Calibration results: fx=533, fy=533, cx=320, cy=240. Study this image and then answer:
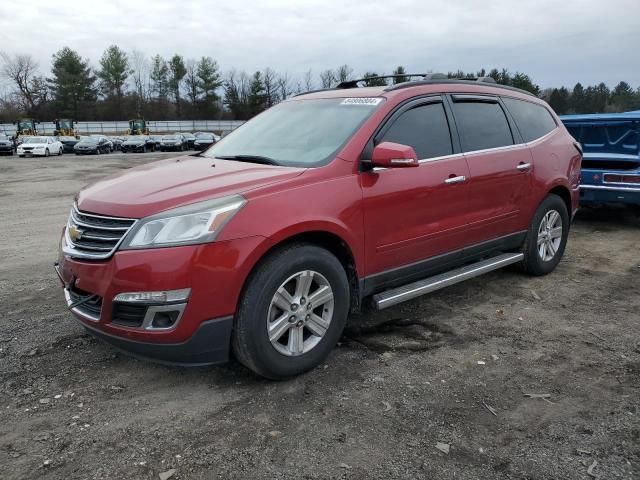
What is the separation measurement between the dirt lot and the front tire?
19cm

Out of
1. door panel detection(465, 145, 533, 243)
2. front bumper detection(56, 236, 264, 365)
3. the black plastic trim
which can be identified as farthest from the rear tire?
the black plastic trim

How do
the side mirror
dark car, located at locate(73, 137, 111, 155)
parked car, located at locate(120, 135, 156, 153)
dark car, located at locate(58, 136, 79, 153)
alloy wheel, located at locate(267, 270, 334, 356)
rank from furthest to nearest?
1. parked car, located at locate(120, 135, 156, 153)
2. dark car, located at locate(58, 136, 79, 153)
3. dark car, located at locate(73, 137, 111, 155)
4. the side mirror
5. alloy wheel, located at locate(267, 270, 334, 356)

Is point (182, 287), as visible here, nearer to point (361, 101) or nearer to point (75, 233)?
point (75, 233)

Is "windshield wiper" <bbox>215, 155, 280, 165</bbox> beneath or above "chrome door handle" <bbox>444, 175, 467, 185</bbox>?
above

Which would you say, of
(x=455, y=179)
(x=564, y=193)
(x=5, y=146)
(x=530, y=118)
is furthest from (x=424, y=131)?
(x=5, y=146)

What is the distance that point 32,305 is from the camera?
4707mm

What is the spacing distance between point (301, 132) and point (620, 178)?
213 inches

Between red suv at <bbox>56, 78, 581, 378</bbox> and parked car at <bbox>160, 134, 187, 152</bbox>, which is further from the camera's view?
parked car at <bbox>160, 134, 187, 152</bbox>

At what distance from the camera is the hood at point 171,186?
3084mm

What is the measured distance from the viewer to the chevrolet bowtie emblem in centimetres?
326

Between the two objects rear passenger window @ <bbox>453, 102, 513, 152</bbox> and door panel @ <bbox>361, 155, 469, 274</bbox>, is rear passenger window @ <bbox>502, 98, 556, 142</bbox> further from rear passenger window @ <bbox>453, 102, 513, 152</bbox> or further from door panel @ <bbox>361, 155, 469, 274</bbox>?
door panel @ <bbox>361, 155, 469, 274</bbox>

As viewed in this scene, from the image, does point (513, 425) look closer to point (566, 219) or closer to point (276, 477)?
point (276, 477)

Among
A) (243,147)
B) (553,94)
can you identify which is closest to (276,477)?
(243,147)

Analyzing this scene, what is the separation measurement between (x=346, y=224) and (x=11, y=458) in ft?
7.36
